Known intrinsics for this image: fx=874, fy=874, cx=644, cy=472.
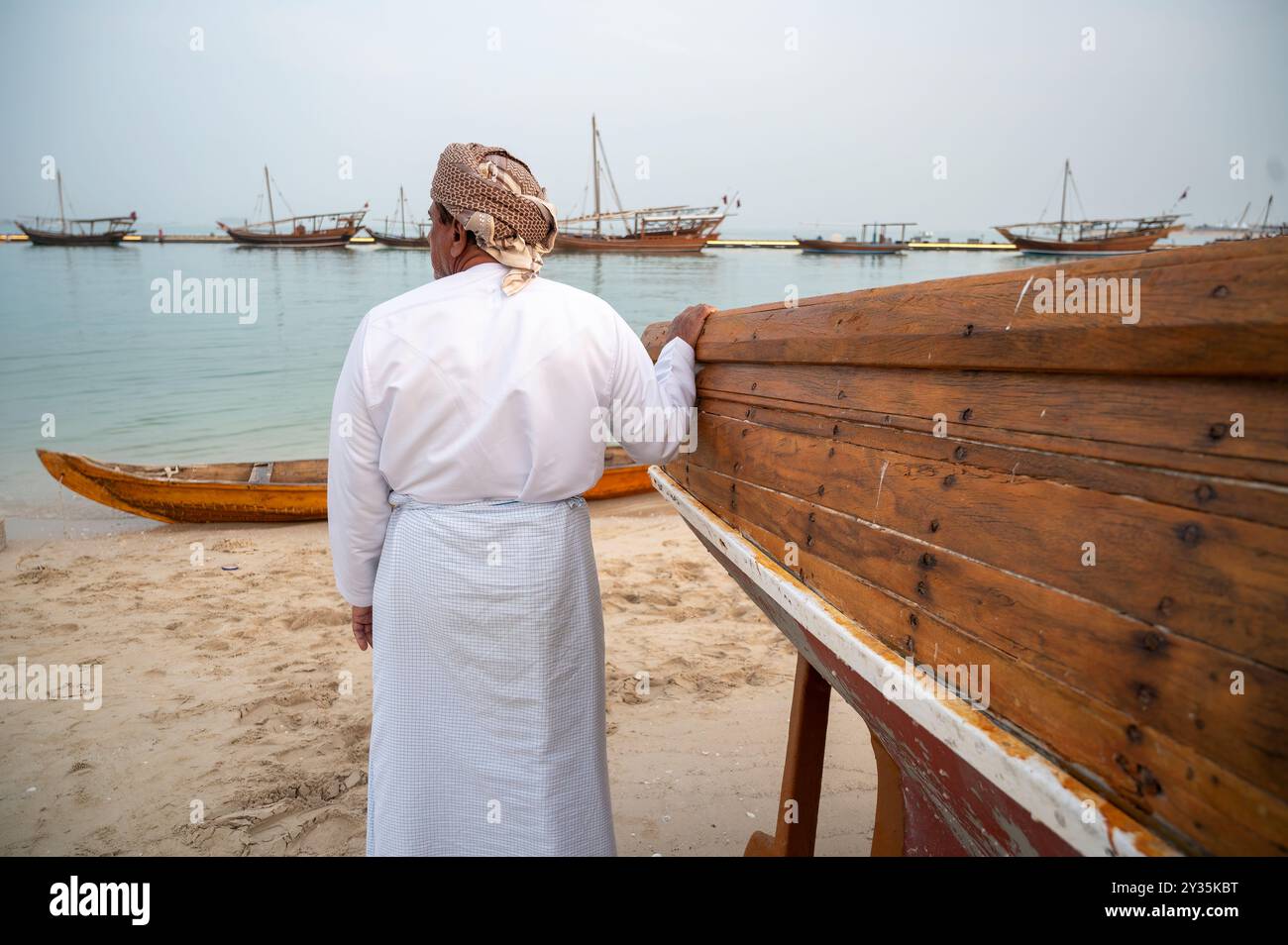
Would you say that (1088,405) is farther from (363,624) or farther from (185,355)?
(185,355)

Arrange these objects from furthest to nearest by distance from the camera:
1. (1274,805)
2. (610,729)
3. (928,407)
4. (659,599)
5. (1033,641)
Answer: (659,599), (610,729), (928,407), (1033,641), (1274,805)

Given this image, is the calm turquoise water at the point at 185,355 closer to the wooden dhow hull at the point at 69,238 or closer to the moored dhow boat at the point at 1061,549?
the moored dhow boat at the point at 1061,549

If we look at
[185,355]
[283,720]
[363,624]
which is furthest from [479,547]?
[185,355]

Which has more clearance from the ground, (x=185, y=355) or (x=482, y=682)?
(x=185, y=355)

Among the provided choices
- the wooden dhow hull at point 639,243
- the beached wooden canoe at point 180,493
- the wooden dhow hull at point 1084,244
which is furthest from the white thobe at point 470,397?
the wooden dhow hull at point 639,243

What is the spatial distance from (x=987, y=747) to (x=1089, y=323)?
0.72 m

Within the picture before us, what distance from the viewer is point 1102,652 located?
133 centimetres

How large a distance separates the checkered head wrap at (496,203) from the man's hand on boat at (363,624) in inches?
37.9

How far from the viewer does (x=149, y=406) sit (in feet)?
55.3

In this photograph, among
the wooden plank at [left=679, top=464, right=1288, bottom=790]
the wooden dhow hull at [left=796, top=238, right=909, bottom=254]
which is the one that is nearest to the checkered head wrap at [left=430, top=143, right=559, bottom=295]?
the wooden plank at [left=679, top=464, right=1288, bottom=790]

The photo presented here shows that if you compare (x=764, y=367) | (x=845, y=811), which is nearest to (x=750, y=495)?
(x=764, y=367)

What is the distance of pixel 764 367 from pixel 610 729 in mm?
2305

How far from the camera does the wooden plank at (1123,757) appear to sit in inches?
43.4
